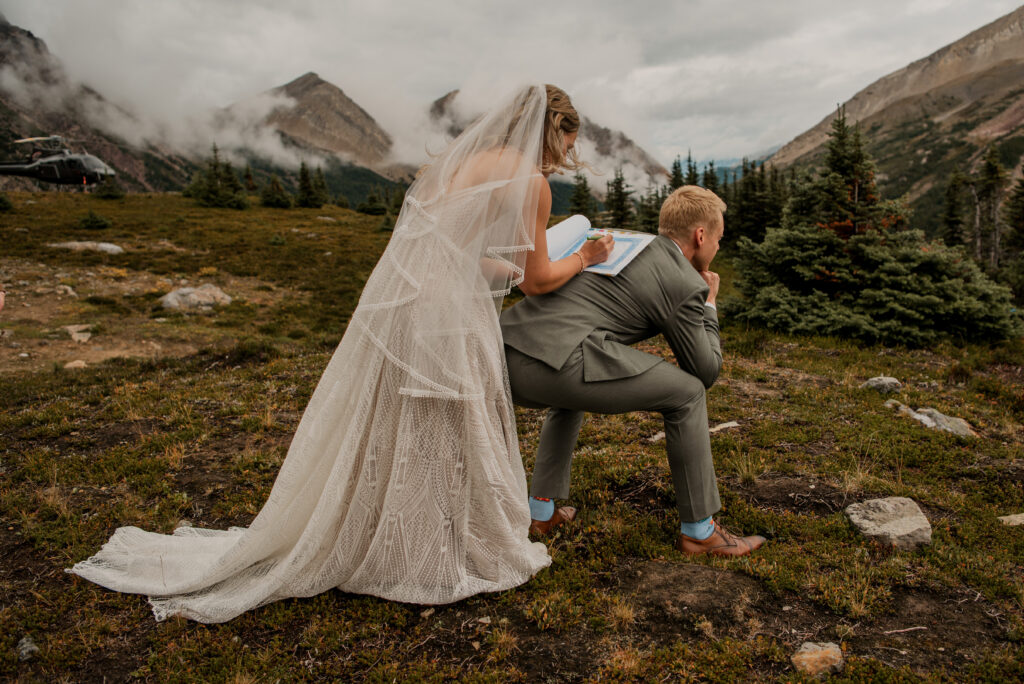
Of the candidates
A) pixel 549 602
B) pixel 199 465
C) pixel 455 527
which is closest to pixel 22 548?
pixel 199 465

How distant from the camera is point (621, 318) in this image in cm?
381

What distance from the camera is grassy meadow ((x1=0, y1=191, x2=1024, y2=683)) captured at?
3.08m

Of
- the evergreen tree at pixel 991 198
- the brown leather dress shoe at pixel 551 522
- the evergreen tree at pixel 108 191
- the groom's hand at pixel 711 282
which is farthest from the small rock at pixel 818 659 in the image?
the evergreen tree at pixel 991 198

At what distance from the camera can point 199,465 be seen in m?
5.88

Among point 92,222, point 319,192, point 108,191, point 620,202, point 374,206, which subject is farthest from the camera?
point 374,206

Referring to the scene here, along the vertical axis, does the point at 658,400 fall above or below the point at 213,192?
below

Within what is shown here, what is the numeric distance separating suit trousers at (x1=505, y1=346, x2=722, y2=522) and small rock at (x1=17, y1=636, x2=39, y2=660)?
310 cm

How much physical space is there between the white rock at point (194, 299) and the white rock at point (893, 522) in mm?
16419

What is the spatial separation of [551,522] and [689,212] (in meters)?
2.58

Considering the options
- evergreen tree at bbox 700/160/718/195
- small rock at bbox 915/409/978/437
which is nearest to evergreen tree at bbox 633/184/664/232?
evergreen tree at bbox 700/160/718/195

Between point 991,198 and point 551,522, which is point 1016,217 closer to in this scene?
point 991,198

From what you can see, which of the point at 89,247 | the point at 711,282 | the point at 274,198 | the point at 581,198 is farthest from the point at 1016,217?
the point at 89,247

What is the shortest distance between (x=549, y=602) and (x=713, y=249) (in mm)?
2645

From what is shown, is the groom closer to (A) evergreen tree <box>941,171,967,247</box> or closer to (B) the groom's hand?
(B) the groom's hand
